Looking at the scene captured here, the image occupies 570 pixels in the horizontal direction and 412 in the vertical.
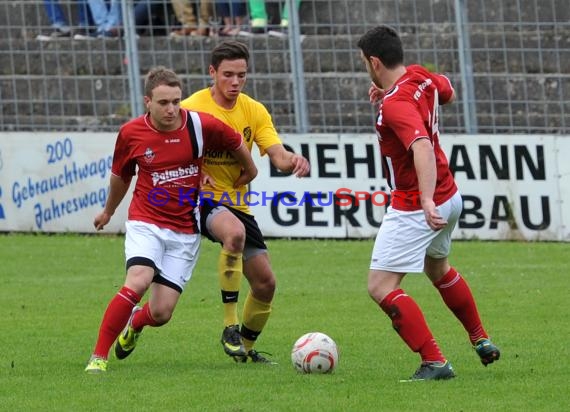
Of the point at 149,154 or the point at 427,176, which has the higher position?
the point at 149,154

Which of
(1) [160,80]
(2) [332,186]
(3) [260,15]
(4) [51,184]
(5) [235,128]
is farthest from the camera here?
(3) [260,15]

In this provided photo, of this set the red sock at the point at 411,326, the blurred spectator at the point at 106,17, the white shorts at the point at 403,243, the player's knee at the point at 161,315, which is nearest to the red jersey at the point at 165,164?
the player's knee at the point at 161,315

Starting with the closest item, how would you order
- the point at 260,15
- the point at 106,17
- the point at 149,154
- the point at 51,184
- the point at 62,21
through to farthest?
the point at 149,154 < the point at 51,184 < the point at 260,15 < the point at 106,17 < the point at 62,21

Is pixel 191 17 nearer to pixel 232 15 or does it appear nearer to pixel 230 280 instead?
pixel 232 15

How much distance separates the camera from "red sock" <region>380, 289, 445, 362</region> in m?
7.55

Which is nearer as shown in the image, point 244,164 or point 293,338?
point 244,164

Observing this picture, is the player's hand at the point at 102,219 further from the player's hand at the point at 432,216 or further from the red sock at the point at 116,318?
the player's hand at the point at 432,216

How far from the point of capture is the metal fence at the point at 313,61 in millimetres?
15617

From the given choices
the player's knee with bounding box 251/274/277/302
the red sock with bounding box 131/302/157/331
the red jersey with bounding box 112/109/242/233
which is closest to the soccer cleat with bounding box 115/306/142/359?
the red sock with bounding box 131/302/157/331

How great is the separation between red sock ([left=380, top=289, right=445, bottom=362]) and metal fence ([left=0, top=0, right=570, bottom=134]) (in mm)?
8190

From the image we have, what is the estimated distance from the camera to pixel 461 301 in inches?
316

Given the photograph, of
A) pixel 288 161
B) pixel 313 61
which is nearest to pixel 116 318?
pixel 288 161

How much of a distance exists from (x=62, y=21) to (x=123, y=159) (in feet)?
32.2

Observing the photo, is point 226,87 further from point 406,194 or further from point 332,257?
point 332,257
